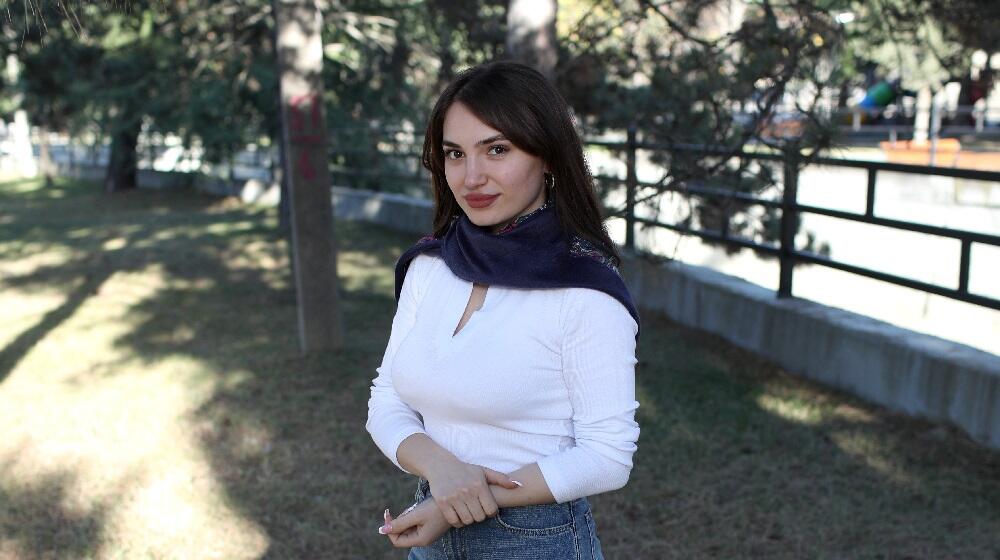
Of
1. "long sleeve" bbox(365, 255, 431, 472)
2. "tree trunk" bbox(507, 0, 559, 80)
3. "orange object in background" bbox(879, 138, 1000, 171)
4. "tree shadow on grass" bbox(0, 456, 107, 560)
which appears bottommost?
"tree shadow on grass" bbox(0, 456, 107, 560)

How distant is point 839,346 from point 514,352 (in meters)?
4.30

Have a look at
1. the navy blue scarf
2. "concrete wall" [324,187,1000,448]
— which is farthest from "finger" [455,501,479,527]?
"concrete wall" [324,187,1000,448]

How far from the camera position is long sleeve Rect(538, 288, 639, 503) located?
1771 millimetres

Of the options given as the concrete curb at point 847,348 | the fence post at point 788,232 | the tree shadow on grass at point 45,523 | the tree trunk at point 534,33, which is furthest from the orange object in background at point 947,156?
the tree shadow on grass at point 45,523

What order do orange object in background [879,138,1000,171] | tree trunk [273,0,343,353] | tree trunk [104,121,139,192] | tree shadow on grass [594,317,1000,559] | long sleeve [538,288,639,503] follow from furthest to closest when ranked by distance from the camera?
orange object in background [879,138,1000,171] → tree trunk [104,121,139,192] → tree trunk [273,0,343,353] → tree shadow on grass [594,317,1000,559] → long sleeve [538,288,639,503]

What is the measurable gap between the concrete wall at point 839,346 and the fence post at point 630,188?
23 centimetres

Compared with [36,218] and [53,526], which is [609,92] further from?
[36,218]

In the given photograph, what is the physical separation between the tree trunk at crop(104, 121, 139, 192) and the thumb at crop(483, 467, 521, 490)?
16091 mm

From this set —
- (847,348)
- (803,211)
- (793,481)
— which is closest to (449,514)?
(793,481)

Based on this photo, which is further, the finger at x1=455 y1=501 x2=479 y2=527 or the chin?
the chin

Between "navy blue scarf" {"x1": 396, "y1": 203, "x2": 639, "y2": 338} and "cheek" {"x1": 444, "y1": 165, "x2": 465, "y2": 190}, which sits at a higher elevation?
"cheek" {"x1": 444, "y1": 165, "x2": 465, "y2": 190}

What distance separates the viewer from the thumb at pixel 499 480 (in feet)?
5.84

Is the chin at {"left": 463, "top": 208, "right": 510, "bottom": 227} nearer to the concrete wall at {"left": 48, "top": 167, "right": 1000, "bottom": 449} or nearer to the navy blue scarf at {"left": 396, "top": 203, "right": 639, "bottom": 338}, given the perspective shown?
the navy blue scarf at {"left": 396, "top": 203, "right": 639, "bottom": 338}

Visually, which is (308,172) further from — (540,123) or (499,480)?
(499,480)
